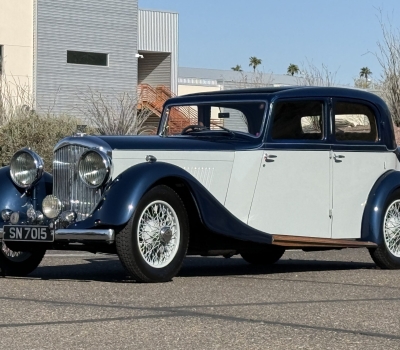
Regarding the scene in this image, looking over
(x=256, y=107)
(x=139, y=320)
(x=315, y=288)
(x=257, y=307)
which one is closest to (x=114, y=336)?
(x=139, y=320)

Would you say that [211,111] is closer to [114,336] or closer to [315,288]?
[315,288]

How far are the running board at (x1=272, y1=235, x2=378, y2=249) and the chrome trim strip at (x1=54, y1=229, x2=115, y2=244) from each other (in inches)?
70.4

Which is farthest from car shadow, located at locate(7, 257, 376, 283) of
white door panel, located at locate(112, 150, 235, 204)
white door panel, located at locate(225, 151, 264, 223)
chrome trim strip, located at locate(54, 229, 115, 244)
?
white door panel, located at locate(112, 150, 235, 204)

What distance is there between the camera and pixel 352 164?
32.7 feet

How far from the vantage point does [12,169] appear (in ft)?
30.1

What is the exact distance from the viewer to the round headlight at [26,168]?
905 cm

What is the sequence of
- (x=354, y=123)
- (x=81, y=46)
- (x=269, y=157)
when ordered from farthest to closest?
(x=81, y=46) < (x=354, y=123) < (x=269, y=157)

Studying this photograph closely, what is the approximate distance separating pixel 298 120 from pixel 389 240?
1583mm

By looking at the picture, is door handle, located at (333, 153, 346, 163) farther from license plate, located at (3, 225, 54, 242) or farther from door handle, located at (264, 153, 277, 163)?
license plate, located at (3, 225, 54, 242)

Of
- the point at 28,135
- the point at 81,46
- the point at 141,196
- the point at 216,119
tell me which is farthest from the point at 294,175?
the point at 81,46

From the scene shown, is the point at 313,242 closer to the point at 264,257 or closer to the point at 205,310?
the point at 264,257

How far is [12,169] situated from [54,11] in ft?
106

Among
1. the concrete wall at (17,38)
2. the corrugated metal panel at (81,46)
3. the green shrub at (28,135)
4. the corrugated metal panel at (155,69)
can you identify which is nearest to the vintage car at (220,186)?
the green shrub at (28,135)

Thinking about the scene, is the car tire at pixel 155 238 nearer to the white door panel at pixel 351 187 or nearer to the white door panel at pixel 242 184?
the white door panel at pixel 242 184
